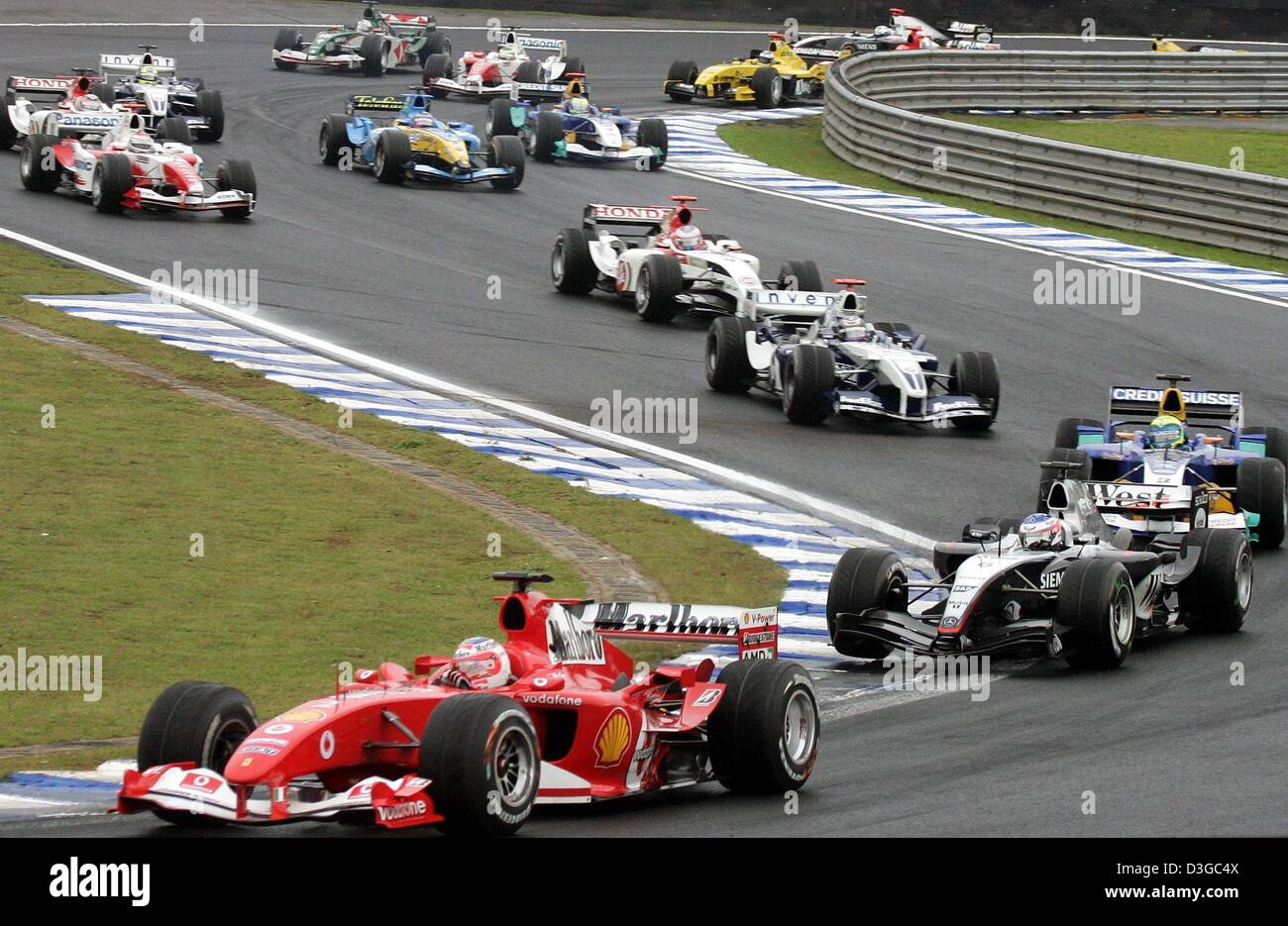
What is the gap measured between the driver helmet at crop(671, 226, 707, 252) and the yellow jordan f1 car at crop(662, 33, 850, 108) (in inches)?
745

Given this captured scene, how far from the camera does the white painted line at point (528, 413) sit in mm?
18094

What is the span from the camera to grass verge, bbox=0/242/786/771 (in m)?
12.9

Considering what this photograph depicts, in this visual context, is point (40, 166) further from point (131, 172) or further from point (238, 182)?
point (238, 182)

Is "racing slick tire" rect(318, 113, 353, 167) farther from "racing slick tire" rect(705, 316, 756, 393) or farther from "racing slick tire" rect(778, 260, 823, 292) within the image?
"racing slick tire" rect(705, 316, 756, 393)

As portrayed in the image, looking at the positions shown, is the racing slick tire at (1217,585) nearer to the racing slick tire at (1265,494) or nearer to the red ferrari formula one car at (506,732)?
the racing slick tire at (1265,494)

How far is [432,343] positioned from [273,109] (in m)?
17.5

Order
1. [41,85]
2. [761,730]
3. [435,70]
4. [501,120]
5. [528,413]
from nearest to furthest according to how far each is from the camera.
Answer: [761,730] → [528,413] → [41,85] → [501,120] → [435,70]

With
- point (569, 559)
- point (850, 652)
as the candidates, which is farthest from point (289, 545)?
point (850, 652)

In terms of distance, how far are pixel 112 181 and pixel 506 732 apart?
21915 mm

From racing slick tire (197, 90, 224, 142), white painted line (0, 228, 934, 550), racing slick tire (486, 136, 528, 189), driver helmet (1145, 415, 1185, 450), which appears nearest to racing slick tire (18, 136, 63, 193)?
white painted line (0, 228, 934, 550)

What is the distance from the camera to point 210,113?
117 feet

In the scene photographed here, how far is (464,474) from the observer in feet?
60.8

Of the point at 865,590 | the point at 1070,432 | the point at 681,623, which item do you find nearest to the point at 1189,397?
the point at 1070,432
